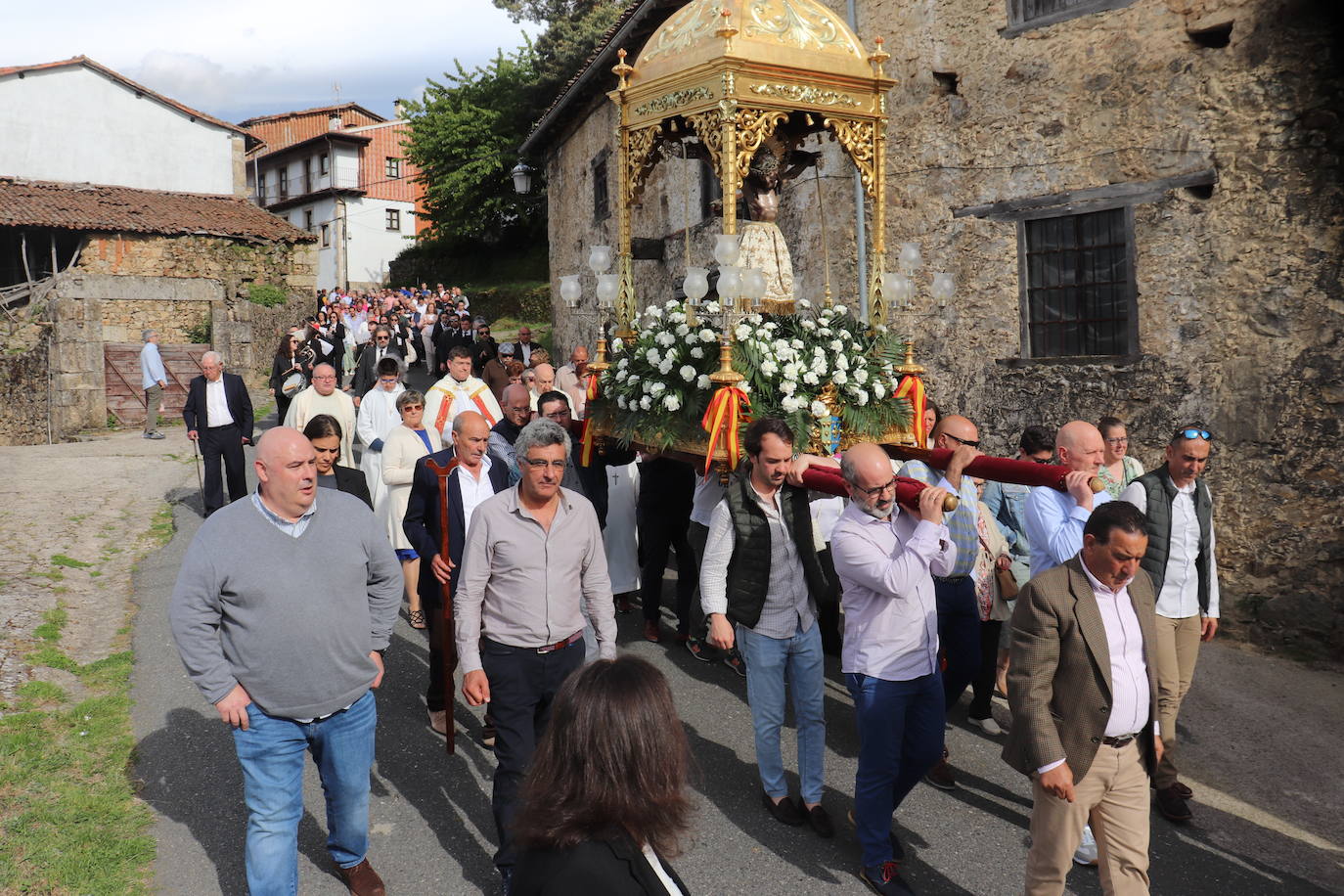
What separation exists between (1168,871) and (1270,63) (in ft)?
21.8

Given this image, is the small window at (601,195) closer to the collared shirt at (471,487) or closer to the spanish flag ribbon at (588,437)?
the spanish flag ribbon at (588,437)

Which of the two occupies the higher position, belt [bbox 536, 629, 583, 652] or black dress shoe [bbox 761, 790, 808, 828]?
belt [bbox 536, 629, 583, 652]

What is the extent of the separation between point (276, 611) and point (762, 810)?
8.59ft

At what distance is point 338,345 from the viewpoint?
18.7 m

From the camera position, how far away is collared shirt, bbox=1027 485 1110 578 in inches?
189

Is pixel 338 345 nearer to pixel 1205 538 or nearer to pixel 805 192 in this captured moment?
pixel 805 192

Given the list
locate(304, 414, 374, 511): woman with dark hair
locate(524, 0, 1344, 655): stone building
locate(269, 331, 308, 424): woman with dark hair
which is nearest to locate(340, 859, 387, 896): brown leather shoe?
locate(304, 414, 374, 511): woman with dark hair

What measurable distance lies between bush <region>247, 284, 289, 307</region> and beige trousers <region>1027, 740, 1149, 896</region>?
2954 cm

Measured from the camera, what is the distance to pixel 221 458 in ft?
34.4

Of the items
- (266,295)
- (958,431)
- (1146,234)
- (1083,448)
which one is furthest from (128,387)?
(1083,448)

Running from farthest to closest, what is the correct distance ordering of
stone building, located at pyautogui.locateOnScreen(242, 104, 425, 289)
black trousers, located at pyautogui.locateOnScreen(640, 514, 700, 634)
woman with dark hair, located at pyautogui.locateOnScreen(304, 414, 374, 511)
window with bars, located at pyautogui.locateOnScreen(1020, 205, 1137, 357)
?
stone building, located at pyautogui.locateOnScreen(242, 104, 425, 289) < window with bars, located at pyautogui.locateOnScreen(1020, 205, 1137, 357) < black trousers, located at pyautogui.locateOnScreen(640, 514, 700, 634) < woman with dark hair, located at pyautogui.locateOnScreen(304, 414, 374, 511)

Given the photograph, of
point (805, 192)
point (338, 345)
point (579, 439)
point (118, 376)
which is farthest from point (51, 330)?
point (579, 439)

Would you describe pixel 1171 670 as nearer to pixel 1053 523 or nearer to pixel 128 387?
pixel 1053 523

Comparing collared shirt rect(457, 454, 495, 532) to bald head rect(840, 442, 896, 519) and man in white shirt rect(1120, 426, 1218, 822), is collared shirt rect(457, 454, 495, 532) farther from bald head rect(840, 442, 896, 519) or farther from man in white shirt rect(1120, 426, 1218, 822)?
man in white shirt rect(1120, 426, 1218, 822)
